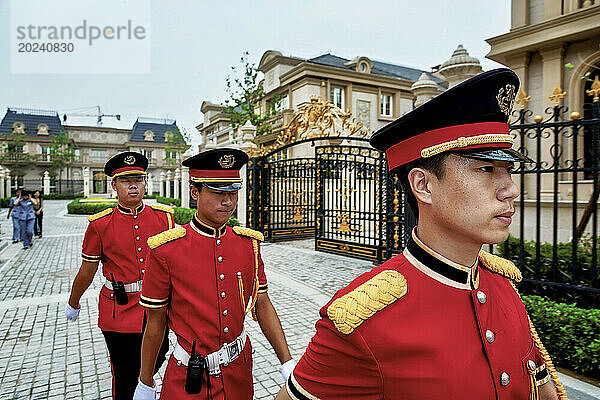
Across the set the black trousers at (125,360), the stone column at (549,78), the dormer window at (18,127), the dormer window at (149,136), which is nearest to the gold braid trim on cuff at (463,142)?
the black trousers at (125,360)

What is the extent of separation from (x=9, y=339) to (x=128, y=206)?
331 centimetres

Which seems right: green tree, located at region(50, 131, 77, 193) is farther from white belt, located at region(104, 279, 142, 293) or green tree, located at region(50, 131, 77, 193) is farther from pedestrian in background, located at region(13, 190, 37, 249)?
white belt, located at region(104, 279, 142, 293)

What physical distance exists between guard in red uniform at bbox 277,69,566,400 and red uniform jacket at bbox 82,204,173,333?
2375mm

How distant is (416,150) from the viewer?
4.28ft

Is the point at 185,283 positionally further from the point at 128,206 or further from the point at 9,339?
the point at 9,339

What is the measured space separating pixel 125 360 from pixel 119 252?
35.8 inches

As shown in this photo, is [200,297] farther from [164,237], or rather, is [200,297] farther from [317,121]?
[317,121]

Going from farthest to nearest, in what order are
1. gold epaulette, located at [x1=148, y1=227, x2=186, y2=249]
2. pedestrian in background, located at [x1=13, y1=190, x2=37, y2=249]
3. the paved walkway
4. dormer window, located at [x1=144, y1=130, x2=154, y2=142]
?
dormer window, located at [x1=144, y1=130, x2=154, y2=142] < pedestrian in background, located at [x1=13, y1=190, x2=37, y2=249] < the paved walkway < gold epaulette, located at [x1=148, y1=227, x2=186, y2=249]

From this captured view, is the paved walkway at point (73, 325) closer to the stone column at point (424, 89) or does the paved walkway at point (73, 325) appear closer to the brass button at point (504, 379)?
A: the brass button at point (504, 379)

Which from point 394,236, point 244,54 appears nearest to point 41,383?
point 394,236

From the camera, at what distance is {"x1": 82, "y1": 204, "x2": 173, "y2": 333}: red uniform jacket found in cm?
315

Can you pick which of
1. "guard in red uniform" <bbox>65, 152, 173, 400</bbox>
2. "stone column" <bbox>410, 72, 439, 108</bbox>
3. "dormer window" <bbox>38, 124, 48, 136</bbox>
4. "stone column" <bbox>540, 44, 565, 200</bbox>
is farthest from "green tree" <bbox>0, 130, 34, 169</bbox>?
"stone column" <bbox>540, 44, 565, 200</bbox>

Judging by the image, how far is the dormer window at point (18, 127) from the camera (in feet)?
169

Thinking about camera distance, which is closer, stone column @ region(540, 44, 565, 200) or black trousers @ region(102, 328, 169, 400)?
black trousers @ region(102, 328, 169, 400)
